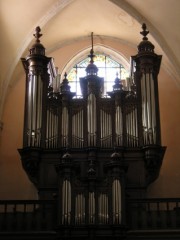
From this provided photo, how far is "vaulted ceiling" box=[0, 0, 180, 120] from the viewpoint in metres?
15.5

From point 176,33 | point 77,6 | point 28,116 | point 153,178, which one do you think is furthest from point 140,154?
point 77,6

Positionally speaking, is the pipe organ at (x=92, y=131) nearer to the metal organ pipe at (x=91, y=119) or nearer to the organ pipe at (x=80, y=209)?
the metal organ pipe at (x=91, y=119)

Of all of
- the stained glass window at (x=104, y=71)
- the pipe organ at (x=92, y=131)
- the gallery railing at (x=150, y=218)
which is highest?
the stained glass window at (x=104, y=71)

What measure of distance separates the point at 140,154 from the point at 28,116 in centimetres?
293

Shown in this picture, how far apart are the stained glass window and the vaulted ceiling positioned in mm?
886

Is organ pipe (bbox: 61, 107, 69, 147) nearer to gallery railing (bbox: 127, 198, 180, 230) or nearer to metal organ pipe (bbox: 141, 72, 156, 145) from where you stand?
metal organ pipe (bbox: 141, 72, 156, 145)

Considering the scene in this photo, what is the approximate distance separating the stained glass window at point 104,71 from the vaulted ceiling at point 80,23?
89cm

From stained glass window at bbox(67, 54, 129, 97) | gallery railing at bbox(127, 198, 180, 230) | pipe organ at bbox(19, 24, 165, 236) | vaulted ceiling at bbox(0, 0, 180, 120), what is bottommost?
gallery railing at bbox(127, 198, 180, 230)

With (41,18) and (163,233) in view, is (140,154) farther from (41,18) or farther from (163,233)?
(41,18)

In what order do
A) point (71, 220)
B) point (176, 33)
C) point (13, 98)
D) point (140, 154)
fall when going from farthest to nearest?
1. point (13, 98)
2. point (176, 33)
3. point (140, 154)
4. point (71, 220)

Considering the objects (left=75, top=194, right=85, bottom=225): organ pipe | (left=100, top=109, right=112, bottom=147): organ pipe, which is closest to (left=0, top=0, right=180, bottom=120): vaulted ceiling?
(left=100, top=109, right=112, bottom=147): organ pipe

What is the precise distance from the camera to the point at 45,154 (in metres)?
13.8

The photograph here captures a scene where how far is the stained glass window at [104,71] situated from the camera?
17.6 meters

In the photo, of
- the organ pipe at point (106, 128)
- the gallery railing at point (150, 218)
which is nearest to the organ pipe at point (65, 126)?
the organ pipe at point (106, 128)
